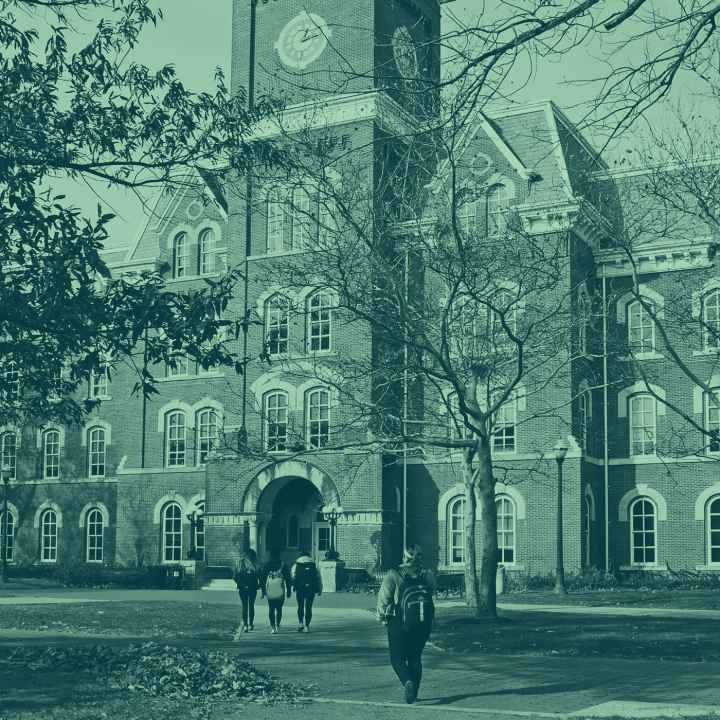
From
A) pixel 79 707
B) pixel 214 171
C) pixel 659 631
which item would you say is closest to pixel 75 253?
pixel 214 171

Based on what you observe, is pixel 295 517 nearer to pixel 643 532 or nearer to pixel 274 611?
pixel 643 532

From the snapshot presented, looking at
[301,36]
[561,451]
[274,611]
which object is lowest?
[274,611]

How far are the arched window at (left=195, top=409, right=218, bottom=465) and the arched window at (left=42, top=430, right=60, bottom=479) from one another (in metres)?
8.36

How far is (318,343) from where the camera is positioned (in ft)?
127

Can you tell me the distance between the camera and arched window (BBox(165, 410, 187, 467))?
42.8m

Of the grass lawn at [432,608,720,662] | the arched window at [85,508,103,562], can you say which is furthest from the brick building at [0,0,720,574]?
the grass lawn at [432,608,720,662]

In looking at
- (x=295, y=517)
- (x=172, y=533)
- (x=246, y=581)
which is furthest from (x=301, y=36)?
(x=246, y=581)

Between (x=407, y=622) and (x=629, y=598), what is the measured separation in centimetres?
1802

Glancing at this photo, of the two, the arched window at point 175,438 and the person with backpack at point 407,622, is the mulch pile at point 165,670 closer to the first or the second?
the person with backpack at point 407,622

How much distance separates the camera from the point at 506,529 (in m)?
36.4

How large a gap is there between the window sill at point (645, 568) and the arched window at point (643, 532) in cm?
14

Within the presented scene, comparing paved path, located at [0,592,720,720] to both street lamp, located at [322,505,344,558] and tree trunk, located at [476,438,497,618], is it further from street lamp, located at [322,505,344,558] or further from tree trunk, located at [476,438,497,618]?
street lamp, located at [322,505,344,558]

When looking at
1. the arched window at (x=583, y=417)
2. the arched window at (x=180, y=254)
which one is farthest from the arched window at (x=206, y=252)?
the arched window at (x=583, y=417)

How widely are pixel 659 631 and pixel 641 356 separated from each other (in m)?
17.7
